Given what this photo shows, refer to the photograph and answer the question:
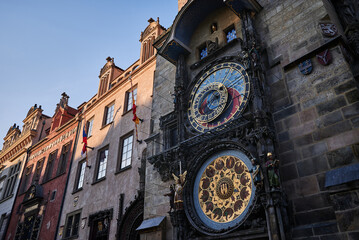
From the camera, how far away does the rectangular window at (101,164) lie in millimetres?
16347

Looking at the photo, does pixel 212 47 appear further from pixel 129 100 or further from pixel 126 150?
pixel 129 100

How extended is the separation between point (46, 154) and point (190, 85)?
17571mm

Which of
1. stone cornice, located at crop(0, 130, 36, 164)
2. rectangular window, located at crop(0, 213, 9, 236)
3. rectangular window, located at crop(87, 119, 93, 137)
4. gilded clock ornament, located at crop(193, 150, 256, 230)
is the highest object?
stone cornice, located at crop(0, 130, 36, 164)

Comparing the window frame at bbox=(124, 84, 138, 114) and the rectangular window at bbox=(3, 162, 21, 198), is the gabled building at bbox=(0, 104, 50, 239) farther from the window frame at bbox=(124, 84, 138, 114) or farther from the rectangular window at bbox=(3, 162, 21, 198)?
the window frame at bbox=(124, 84, 138, 114)

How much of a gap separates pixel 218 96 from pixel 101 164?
971 cm

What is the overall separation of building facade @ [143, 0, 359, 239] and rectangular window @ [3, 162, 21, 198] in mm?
21384

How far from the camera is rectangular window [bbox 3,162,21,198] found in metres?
27.2

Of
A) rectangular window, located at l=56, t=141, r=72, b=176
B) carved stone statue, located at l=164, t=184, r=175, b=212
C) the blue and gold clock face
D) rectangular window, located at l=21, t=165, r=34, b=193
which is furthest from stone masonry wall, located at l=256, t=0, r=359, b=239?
rectangular window, located at l=21, t=165, r=34, b=193

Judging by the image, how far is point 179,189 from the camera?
350 inches

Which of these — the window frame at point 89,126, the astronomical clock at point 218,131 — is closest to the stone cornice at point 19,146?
the window frame at point 89,126

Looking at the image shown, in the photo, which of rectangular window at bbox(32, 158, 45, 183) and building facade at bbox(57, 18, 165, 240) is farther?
rectangular window at bbox(32, 158, 45, 183)

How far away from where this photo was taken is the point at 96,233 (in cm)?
1452

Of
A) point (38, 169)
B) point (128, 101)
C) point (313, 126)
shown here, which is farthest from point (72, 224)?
point (313, 126)

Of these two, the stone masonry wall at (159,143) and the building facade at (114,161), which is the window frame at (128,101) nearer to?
the building facade at (114,161)
